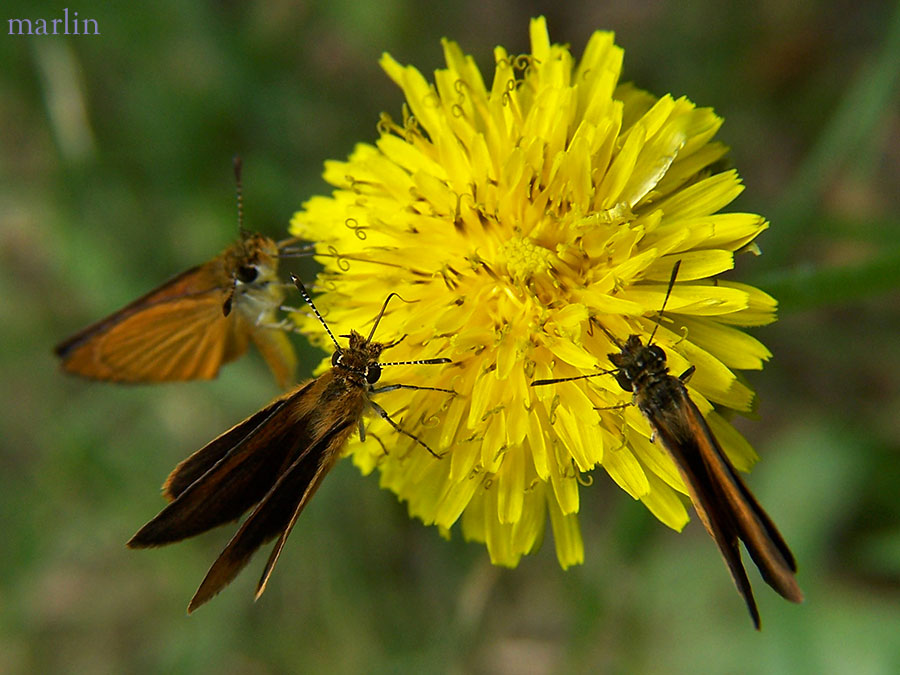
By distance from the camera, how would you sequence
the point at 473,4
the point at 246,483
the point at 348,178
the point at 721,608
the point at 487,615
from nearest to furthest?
the point at 246,483
the point at 348,178
the point at 721,608
the point at 487,615
the point at 473,4

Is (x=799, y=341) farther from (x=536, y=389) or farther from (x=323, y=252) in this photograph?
(x=323, y=252)

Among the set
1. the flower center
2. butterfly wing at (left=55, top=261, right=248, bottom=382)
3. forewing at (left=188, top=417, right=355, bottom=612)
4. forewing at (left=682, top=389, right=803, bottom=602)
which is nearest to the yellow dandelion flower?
the flower center

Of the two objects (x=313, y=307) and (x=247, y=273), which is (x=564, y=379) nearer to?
(x=313, y=307)

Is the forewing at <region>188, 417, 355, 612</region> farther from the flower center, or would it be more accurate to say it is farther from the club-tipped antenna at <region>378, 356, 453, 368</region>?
the flower center

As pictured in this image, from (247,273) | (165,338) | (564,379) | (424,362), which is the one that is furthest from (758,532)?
(165,338)

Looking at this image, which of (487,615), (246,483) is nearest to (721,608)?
(487,615)
